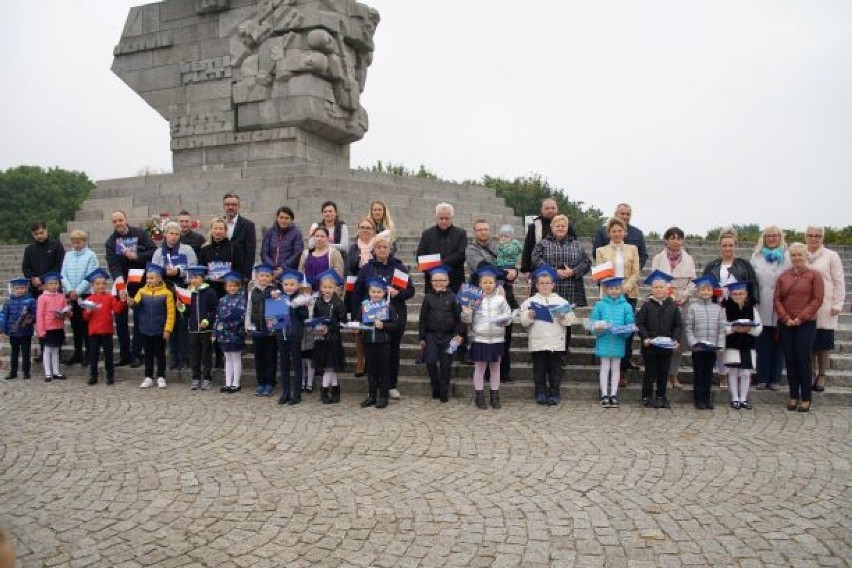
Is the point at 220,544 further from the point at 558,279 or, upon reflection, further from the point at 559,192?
the point at 559,192

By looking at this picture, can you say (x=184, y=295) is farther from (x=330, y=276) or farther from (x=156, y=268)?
(x=330, y=276)

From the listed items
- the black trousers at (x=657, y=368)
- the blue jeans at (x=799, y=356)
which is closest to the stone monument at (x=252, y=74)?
the black trousers at (x=657, y=368)

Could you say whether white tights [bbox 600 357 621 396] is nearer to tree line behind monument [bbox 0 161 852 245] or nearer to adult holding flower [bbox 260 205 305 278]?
adult holding flower [bbox 260 205 305 278]

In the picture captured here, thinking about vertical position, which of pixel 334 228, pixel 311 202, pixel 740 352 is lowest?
pixel 740 352

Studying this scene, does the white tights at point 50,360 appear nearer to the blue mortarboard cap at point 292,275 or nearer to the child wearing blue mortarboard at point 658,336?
the blue mortarboard cap at point 292,275

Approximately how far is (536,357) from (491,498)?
9.55 feet

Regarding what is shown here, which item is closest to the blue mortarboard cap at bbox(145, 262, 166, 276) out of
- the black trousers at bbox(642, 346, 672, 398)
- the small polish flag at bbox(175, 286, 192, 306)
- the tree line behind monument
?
the small polish flag at bbox(175, 286, 192, 306)

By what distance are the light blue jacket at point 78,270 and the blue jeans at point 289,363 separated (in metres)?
3.33

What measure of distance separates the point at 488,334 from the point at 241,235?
12.2ft

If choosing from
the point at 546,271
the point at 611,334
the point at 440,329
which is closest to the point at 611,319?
the point at 611,334

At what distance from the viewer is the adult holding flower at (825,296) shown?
714cm

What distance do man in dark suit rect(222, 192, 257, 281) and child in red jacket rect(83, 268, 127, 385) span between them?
63.2 inches

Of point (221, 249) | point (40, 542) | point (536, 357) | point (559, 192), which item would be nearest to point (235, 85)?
point (221, 249)

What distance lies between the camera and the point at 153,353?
8070mm
